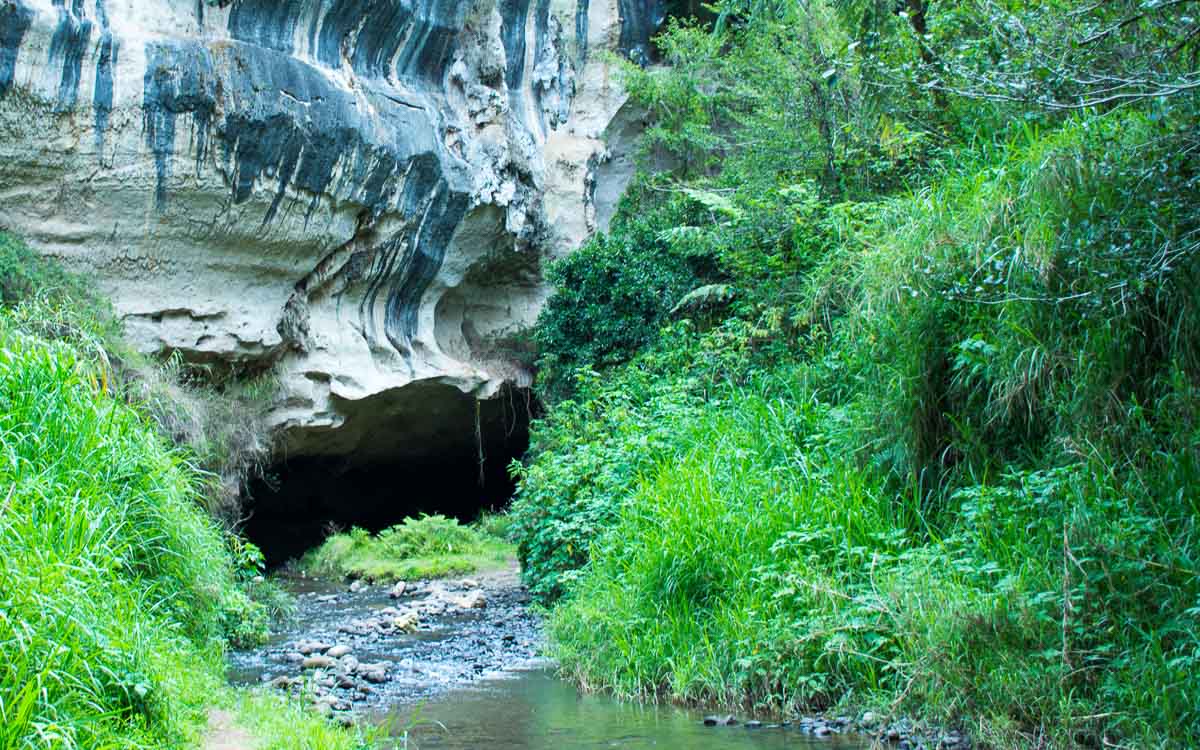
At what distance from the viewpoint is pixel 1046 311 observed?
19.7ft

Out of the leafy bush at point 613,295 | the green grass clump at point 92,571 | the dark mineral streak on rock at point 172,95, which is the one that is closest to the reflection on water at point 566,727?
the green grass clump at point 92,571

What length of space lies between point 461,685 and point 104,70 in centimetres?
789

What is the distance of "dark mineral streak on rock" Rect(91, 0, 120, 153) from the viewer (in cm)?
1064

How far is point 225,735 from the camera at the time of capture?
460 centimetres

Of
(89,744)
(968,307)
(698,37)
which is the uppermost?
(698,37)

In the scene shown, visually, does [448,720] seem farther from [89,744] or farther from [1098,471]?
[1098,471]

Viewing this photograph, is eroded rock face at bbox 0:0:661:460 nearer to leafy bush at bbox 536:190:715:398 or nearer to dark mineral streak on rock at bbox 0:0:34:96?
dark mineral streak on rock at bbox 0:0:34:96

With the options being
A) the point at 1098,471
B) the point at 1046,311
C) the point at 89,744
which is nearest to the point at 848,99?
the point at 1046,311

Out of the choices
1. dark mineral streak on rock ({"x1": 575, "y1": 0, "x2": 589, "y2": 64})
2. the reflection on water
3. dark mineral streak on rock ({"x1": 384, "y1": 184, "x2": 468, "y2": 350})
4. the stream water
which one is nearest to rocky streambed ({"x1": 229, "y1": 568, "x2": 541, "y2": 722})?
the stream water

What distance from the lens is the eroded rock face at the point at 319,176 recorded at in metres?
10.8

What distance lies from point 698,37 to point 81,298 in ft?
33.6

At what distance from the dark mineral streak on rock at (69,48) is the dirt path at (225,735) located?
8.01 metres

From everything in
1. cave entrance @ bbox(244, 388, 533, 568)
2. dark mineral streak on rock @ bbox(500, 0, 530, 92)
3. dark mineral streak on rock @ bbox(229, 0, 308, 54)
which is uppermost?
dark mineral streak on rock @ bbox(500, 0, 530, 92)

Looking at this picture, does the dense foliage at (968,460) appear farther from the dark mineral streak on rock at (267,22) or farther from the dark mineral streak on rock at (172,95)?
the dark mineral streak on rock at (267,22)
